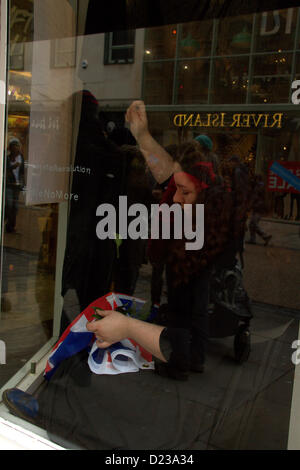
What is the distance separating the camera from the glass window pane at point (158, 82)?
176cm

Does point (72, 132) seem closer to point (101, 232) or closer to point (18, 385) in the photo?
Answer: point (101, 232)

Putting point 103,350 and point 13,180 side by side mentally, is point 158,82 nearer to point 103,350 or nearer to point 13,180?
point 13,180

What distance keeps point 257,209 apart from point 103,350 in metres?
1.06

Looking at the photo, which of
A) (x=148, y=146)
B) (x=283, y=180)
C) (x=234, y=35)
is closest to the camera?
(x=283, y=180)

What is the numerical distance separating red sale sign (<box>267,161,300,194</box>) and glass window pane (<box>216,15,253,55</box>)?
51 centimetres

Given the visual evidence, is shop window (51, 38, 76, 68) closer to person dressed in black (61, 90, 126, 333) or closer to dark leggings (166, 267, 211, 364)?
→ person dressed in black (61, 90, 126, 333)

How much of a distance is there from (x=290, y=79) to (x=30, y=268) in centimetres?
186

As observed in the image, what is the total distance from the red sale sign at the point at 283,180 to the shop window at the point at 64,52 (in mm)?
1387

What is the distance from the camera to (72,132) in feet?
7.63

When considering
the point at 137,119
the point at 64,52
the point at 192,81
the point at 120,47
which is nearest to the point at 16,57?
the point at 64,52

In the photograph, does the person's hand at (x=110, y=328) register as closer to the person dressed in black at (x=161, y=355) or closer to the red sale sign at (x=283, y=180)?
the person dressed in black at (x=161, y=355)

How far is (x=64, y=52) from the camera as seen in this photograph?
221 centimetres

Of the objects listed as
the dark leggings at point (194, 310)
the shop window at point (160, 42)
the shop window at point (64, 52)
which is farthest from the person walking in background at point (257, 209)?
the shop window at point (64, 52)

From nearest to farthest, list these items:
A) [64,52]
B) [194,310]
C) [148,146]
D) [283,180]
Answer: [283,180]
[194,310]
[148,146]
[64,52]
